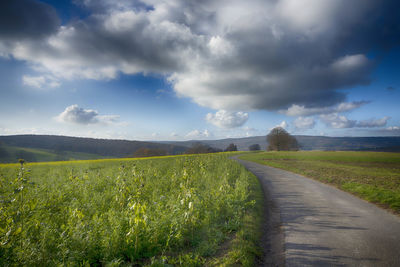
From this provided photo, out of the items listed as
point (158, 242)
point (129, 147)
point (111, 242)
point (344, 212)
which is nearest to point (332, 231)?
point (344, 212)

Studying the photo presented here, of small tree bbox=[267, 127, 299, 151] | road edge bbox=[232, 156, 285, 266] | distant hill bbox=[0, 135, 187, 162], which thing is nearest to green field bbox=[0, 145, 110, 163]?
distant hill bbox=[0, 135, 187, 162]

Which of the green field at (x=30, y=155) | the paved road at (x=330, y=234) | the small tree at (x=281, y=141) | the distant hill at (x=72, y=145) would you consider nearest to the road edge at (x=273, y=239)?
the paved road at (x=330, y=234)

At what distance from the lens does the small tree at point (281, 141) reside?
72.6 metres

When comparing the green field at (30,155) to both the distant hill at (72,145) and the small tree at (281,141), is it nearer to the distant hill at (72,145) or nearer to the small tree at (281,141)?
the distant hill at (72,145)

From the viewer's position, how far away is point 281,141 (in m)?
72.7

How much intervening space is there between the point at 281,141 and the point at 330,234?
74.3 metres

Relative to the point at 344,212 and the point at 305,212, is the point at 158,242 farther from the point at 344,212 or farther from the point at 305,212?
the point at 344,212

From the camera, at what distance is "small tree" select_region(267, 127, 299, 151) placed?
72.6 meters

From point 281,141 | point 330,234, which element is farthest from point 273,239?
point 281,141

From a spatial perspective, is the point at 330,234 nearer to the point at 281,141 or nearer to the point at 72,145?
the point at 281,141

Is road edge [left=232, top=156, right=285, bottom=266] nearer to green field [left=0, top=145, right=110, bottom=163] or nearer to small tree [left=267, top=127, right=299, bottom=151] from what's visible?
green field [left=0, top=145, right=110, bottom=163]

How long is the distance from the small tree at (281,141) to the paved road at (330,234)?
70276 mm

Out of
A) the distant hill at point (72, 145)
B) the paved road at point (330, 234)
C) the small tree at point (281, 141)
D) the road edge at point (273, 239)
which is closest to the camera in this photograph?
the paved road at point (330, 234)

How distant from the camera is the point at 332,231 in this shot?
484 centimetres
